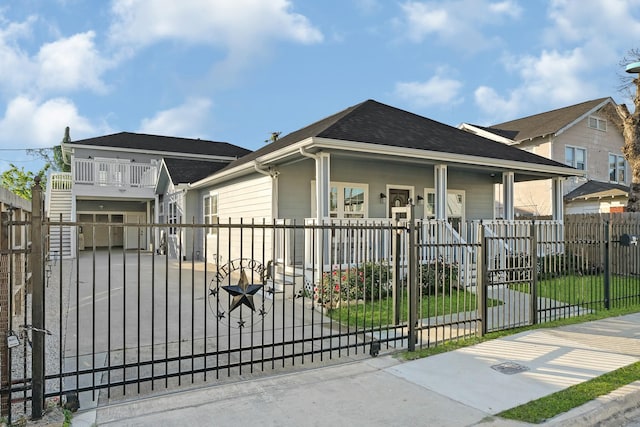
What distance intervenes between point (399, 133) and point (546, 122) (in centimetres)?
1530

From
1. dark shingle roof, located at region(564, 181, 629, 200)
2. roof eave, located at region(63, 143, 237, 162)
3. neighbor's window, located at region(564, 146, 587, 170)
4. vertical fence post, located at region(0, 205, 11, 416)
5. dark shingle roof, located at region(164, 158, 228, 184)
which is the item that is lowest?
vertical fence post, located at region(0, 205, 11, 416)

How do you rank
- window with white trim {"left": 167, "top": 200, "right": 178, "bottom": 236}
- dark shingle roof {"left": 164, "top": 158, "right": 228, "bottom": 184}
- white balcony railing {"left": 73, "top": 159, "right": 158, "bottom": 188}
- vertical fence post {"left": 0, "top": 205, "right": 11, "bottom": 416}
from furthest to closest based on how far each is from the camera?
white balcony railing {"left": 73, "top": 159, "right": 158, "bottom": 188} < window with white trim {"left": 167, "top": 200, "right": 178, "bottom": 236} < dark shingle roof {"left": 164, "top": 158, "right": 228, "bottom": 184} < vertical fence post {"left": 0, "top": 205, "right": 11, "bottom": 416}

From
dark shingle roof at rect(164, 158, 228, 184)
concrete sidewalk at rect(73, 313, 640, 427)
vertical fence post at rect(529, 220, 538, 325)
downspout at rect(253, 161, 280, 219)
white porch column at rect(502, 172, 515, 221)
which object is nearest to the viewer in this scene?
concrete sidewalk at rect(73, 313, 640, 427)

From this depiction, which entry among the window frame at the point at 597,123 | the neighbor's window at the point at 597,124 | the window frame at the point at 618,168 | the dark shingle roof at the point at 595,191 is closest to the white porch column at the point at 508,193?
the dark shingle roof at the point at 595,191

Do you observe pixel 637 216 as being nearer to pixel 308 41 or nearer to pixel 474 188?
pixel 474 188

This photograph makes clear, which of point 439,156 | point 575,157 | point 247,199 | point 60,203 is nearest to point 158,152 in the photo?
point 60,203

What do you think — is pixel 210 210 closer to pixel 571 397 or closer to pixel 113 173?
pixel 113 173

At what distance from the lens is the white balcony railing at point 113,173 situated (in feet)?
62.4

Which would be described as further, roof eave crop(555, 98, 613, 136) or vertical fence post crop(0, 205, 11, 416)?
roof eave crop(555, 98, 613, 136)

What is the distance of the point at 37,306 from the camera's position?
3398 millimetres

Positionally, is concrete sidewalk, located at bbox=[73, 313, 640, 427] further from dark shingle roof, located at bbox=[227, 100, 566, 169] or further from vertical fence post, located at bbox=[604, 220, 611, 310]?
dark shingle roof, located at bbox=[227, 100, 566, 169]

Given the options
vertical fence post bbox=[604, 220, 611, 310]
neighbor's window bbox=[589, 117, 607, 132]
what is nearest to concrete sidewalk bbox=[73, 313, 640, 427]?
vertical fence post bbox=[604, 220, 611, 310]

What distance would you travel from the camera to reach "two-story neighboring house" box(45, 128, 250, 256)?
737 inches

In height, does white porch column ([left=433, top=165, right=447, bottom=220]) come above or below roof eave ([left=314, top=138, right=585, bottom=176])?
below
